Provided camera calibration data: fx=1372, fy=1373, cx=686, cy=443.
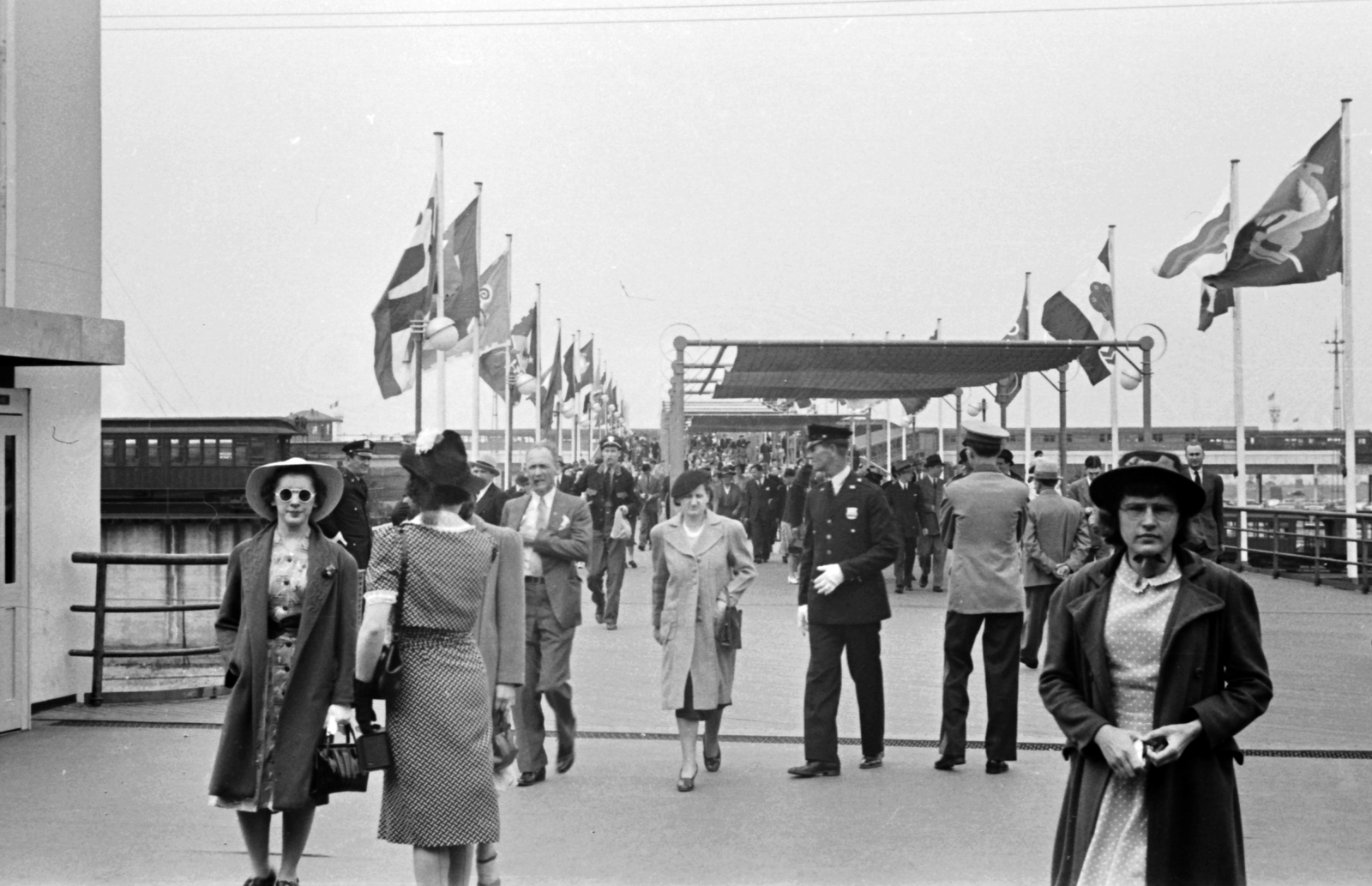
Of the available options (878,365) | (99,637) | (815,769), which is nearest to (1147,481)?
(815,769)

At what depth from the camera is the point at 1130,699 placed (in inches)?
148

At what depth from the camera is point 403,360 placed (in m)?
20.7

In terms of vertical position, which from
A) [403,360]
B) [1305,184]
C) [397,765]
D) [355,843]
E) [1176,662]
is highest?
[1305,184]

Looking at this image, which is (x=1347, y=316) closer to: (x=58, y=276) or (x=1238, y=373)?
(x=1238, y=373)

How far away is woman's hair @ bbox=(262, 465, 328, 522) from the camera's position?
5.41 m

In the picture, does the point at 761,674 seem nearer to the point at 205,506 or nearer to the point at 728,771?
the point at 728,771

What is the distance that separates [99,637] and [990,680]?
5.90 meters

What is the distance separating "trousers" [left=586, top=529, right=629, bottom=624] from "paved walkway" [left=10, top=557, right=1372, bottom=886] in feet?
13.8

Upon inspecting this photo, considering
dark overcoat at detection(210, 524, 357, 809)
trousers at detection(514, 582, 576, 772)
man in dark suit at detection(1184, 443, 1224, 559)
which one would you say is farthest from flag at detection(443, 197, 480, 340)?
dark overcoat at detection(210, 524, 357, 809)

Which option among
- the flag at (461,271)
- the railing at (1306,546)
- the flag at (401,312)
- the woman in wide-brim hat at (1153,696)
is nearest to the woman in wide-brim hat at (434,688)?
the woman in wide-brim hat at (1153,696)

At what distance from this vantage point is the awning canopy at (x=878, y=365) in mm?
13648

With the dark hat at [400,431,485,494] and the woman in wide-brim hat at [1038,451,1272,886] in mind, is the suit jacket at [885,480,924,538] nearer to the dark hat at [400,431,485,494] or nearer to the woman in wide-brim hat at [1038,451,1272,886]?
the dark hat at [400,431,485,494]

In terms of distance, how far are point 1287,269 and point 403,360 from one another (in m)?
12.8

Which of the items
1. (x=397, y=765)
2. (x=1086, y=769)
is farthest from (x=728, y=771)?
(x=1086, y=769)
